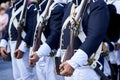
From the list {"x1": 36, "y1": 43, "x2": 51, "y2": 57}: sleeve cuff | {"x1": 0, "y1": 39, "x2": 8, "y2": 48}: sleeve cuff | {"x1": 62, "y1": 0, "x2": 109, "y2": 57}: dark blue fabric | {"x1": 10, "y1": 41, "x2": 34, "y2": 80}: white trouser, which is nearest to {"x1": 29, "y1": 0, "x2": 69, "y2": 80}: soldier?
{"x1": 36, "y1": 43, "x2": 51, "y2": 57}: sleeve cuff

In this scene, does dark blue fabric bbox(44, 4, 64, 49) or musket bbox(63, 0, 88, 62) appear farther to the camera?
dark blue fabric bbox(44, 4, 64, 49)

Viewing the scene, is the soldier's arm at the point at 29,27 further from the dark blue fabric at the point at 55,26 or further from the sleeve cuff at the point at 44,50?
the sleeve cuff at the point at 44,50

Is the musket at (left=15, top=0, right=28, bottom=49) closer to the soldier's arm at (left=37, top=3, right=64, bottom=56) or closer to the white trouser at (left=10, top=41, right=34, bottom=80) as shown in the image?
the white trouser at (left=10, top=41, right=34, bottom=80)

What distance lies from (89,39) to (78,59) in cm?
17

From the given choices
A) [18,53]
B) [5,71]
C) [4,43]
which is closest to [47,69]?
[18,53]

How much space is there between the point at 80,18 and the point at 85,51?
30cm

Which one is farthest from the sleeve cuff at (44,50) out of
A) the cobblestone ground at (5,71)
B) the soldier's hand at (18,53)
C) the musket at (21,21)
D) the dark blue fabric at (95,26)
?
the cobblestone ground at (5,71)

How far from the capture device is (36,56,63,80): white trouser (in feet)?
15.9

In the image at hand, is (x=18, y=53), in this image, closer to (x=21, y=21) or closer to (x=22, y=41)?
(x=22, y=41)

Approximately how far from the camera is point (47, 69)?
192 inches

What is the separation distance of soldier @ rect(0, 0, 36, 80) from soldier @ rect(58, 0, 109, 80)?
6.39 feet

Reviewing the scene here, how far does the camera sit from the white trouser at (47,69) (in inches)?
191

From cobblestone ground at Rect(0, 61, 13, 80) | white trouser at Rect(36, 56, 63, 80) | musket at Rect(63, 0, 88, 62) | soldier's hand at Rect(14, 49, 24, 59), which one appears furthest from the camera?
cobblestone ground at Rect(0, 61, 13, 80)

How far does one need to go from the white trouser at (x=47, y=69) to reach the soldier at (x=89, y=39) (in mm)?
1498
